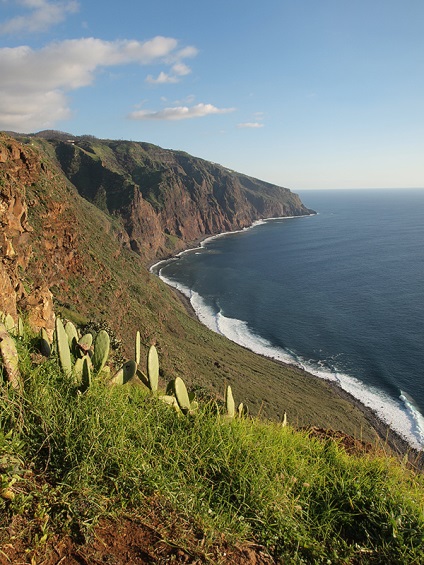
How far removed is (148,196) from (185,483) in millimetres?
160572

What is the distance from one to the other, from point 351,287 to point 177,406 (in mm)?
80735

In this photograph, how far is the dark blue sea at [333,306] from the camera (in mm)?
45406

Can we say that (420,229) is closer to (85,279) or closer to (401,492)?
(85,279)

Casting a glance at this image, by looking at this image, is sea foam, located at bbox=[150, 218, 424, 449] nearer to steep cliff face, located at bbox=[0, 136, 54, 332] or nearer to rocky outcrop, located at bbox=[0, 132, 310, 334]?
rocky outcrop, located at bbox=[0, 132, 310, 334]

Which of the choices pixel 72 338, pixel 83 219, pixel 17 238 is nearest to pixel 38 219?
pixel 17 238

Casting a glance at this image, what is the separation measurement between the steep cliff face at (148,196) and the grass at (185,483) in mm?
114444

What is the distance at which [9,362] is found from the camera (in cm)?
451

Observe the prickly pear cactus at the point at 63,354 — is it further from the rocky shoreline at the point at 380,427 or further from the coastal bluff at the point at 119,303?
the rocky shoreline at the point at 380,427

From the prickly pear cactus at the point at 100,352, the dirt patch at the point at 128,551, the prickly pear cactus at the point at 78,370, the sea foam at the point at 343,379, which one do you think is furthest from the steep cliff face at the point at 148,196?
the dirt patch at the point at 128,551

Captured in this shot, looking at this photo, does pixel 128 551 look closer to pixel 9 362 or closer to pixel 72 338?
pixel 9 362

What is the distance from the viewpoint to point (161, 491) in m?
4.01

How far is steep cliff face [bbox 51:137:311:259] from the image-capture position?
126m

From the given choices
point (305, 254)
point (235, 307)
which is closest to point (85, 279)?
point (235, 307)

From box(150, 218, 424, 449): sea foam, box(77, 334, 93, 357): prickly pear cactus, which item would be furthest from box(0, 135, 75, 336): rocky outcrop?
box(150, 218, 424, 449): sea foam
